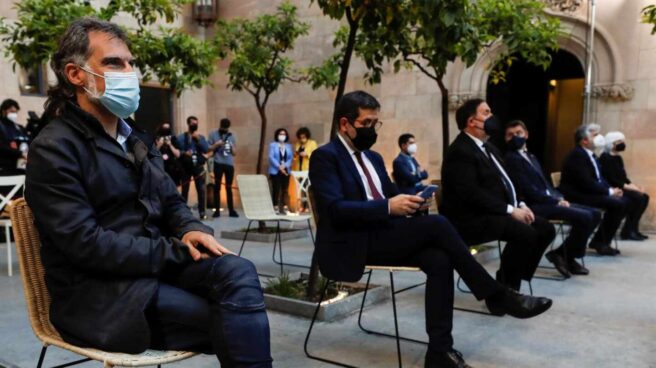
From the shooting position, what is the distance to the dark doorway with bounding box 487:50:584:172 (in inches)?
420

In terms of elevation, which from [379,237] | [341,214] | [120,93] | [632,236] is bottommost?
[632,236]

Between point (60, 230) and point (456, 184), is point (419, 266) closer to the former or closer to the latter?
point (456, 184)

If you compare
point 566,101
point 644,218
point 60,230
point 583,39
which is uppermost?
point 583,39

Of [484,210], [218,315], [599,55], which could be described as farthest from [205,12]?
[218,315]

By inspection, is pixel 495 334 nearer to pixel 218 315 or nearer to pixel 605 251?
pixel 218 315

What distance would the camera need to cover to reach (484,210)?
3682 mm

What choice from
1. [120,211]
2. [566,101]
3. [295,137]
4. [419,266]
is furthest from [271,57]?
[566,101]

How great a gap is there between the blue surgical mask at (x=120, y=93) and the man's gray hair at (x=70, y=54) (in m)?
0.06

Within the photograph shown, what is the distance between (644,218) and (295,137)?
6604mm

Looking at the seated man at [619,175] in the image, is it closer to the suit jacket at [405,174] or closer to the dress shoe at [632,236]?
the dress shoe at [632,236]

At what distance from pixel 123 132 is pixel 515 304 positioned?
84.5 inches

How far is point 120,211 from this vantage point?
1.75 metres

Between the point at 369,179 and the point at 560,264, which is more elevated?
the point at 369,179

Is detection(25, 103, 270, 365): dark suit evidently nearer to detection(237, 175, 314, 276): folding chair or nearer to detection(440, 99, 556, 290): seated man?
detection(440, 99, 556, 290): seated man
